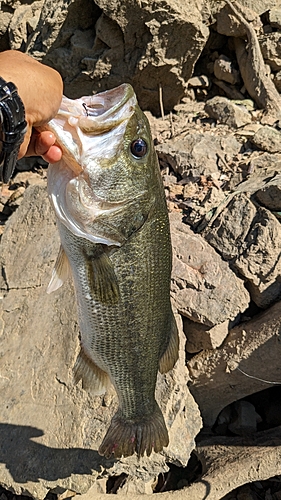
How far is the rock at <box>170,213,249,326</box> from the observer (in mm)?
3883

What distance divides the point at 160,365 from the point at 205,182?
2382 millimetres

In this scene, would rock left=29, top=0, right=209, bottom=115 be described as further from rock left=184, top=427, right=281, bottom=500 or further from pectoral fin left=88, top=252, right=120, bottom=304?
rock left=184, top=427, right=281, bottom=500

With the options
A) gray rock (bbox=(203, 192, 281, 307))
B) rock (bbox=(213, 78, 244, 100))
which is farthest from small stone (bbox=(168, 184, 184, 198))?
rock (bbox=(213, 78, 244, 100))

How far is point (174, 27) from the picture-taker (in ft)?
17.5

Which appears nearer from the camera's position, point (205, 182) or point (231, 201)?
point (231, 201)

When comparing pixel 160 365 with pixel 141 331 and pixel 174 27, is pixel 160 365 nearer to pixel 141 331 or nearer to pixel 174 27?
pixel 141 331

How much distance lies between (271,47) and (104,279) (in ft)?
14.5

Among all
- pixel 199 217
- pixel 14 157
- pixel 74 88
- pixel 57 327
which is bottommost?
pixel 57 327

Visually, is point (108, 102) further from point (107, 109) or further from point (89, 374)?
point (89, 374)

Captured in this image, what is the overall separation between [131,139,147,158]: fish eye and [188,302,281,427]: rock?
2049 mm

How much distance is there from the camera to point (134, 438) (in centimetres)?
279

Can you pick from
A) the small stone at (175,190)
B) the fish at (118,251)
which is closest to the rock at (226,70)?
the small stone at (175,190)

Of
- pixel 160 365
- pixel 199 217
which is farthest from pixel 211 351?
pixel 160 365

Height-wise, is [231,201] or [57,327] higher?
[231,201]
